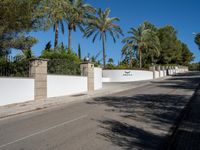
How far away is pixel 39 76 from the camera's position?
19.8 metres

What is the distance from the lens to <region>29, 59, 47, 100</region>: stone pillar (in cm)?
1948

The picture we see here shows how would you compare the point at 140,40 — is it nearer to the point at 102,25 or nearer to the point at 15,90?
the point at 102,25

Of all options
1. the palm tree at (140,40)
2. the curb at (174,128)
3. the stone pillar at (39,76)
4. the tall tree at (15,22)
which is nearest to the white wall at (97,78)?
the stone pillar at (39,76)

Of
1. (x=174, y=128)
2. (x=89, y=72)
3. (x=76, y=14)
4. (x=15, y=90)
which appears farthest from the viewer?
(x=76, y=14)

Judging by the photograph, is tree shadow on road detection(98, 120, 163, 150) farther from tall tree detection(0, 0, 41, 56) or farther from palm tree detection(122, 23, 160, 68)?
palm tree detection(122, 23, 160, 68)

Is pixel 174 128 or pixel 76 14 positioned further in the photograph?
pixel 76 14

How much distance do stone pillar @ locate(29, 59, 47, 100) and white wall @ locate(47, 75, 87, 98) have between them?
2.11 ft

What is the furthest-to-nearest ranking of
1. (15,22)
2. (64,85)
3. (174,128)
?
(64,85) < (15,22) < (174,128)

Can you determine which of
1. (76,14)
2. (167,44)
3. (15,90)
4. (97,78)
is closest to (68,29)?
(76,14)

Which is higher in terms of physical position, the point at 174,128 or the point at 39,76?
the point at 39,76

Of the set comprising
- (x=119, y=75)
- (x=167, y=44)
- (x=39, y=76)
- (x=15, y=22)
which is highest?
(x=167, y=44)

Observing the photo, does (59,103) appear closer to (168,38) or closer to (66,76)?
(66,76)

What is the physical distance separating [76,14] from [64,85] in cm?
1929

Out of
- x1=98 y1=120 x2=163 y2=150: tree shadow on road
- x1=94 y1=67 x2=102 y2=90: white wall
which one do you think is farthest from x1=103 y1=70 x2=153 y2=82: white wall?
x1=98 y1=120 x2=163 y2=150: tree shadow on road
